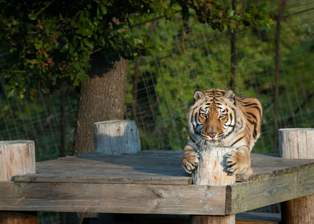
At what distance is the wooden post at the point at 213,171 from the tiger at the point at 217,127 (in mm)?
68

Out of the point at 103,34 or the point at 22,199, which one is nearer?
the point at 22,199

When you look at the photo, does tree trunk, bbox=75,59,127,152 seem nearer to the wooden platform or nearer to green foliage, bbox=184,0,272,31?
green foliage, bbox=184,0,272,31

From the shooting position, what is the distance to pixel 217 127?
20.7 feet

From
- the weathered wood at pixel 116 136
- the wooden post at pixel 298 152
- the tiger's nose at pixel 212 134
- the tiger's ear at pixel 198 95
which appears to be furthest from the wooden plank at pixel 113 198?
the wooden post at pixel 298 152

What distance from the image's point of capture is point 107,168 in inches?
279

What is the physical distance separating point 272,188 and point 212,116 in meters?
0.66

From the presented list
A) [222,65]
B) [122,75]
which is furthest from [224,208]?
[222,65]

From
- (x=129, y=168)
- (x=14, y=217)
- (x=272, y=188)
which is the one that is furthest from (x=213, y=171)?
(x=14, y=217)

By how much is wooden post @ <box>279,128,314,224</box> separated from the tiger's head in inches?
46.0

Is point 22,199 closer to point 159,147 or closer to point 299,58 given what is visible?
point 159,147

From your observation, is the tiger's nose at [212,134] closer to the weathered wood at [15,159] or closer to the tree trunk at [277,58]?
the weathered wood at [15,159]

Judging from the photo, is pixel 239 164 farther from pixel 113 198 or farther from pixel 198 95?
pixel 113 198

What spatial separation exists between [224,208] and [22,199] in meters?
1.35

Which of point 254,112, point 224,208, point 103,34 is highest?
point 103,34
